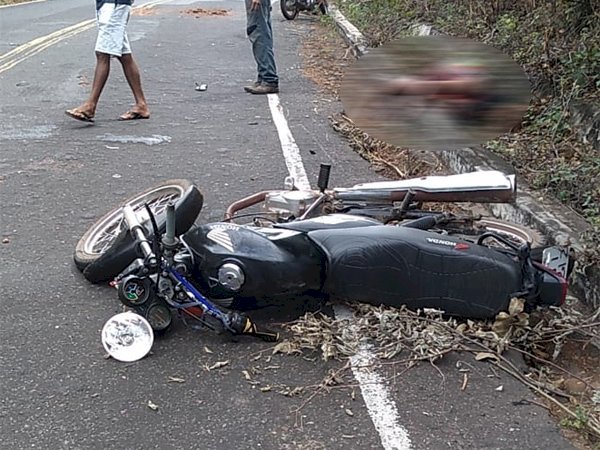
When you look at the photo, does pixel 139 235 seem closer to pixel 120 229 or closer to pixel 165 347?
pixel 165 347

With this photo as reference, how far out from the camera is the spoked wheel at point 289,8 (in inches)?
717

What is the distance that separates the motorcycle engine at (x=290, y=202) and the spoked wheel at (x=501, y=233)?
81 centimetres

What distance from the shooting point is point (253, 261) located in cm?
383

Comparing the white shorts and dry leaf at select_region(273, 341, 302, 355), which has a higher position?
the white shorts

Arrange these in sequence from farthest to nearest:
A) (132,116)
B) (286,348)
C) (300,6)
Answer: (300,6), (132,116), (286,348)

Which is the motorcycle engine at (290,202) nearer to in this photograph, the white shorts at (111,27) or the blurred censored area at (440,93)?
the blurred censored area at (440,93)

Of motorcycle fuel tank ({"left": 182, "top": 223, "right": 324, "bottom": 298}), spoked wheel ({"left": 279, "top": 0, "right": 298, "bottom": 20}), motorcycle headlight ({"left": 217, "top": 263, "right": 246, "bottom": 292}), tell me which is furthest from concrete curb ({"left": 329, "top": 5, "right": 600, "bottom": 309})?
spoked wheel ({"left": 279, "top": 0, "right": 298, "bottom": 20})

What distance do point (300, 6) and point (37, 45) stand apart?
6.72 meters

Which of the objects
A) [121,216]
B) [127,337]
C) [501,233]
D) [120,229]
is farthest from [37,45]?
[127,337]

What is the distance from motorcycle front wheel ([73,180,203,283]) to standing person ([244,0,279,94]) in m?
4.53

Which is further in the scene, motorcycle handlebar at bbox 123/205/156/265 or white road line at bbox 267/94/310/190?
white road line at bbox 267/94/310/190

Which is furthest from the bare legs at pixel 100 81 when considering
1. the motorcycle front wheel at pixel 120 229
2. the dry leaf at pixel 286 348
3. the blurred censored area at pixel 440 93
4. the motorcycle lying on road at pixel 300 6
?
the motorcycle lying on road at pixel 300 6

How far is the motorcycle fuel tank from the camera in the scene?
3.83 m

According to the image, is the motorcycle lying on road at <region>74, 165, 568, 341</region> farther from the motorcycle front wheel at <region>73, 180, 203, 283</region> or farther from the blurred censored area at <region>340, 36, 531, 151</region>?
the blurred censored area at <region>340, 36, 531, 151</region>
